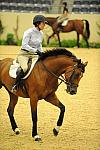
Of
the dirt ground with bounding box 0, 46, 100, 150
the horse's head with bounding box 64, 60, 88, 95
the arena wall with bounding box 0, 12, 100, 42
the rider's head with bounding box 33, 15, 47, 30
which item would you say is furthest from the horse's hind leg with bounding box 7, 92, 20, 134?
the arena wall with bounding box 0, 12, 100, 42

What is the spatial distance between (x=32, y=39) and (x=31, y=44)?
Answer: 90 mm

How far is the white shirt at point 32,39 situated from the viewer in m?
7.49

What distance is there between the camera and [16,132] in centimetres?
761

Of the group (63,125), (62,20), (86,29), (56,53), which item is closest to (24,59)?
(56,53)

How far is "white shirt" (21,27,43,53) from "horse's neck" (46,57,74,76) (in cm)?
31

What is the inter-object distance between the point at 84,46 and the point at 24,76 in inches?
762

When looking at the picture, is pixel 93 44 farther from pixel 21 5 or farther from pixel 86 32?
pixel 21 5

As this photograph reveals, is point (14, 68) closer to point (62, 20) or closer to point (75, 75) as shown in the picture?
point (75, 75)

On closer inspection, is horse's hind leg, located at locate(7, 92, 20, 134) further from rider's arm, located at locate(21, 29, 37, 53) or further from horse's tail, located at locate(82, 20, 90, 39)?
horse's tail, located at locate(82, 20, 90, 39)

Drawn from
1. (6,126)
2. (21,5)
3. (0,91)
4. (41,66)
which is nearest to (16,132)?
(6,126)

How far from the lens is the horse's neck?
7.28 m

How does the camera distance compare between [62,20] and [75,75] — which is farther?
[62,20]

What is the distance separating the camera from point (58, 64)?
7363 mm

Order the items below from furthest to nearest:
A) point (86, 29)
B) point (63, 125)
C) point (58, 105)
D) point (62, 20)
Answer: point (62, 20) < point (86, 29) < point (63, 125) < point (58, 105)
